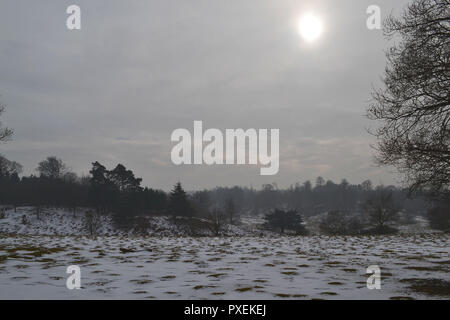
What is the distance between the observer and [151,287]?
5441 mm

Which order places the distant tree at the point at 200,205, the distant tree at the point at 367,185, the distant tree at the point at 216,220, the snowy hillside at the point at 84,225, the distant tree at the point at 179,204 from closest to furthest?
1. the distant tree at the point at 216,220
2. the snowy hillside at the point at 84,225
3. the distant tree at the point at 179,204
4. the distant tree at the point at 200,205
5. the distant tree at the point at 367,185

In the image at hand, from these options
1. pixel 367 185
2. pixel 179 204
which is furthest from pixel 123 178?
pixel 367 185

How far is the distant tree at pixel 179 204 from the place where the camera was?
56.1 metres

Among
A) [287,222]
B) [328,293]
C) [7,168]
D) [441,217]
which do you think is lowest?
[287,222]

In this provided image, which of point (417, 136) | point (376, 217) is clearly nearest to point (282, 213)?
point (376, 217)

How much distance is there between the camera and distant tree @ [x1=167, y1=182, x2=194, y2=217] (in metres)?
56.1

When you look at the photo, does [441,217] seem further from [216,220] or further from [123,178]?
[123,178]

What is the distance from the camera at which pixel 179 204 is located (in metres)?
56.2

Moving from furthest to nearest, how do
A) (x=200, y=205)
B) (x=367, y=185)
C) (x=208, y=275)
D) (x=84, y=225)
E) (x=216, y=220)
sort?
(x=367, y=185), (x=200, y=205), (x=84, y=225), (x=216, y=220), (x=208, y=275)

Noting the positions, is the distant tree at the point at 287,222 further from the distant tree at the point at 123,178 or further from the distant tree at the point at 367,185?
the distant tree at the point at 367,185

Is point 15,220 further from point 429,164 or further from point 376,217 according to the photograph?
point 429,164

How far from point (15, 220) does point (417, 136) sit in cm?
6407

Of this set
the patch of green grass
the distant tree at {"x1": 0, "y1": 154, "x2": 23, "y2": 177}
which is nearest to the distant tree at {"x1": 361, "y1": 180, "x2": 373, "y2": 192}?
the distant tree at {"x1": 0, "y1": 154, "x2": 23, "y2": 177}

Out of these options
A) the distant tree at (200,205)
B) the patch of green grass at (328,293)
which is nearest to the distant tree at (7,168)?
the patch of green grass at (328,293)
